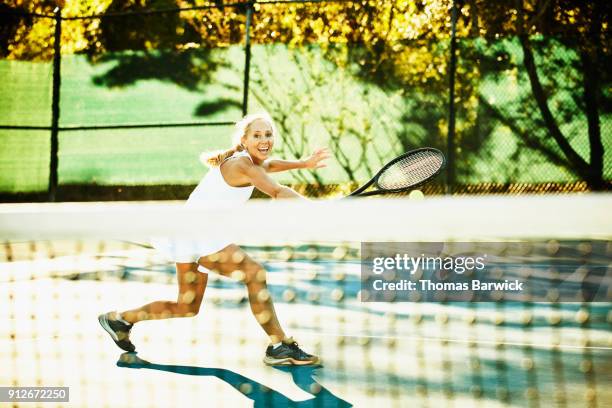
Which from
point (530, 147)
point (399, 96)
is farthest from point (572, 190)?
point (399, 96)

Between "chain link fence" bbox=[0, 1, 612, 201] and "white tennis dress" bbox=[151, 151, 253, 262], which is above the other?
"chain link fence" bbox=[0, 1, 612, 201]

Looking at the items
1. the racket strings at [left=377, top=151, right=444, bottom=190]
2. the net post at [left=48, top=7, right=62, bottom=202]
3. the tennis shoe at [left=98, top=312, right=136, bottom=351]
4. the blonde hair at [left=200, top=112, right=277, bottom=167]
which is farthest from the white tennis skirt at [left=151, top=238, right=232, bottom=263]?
the net post at [left=48, top=7, right=62, bottom=202]

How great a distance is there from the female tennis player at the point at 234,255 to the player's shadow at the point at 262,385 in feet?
0.31

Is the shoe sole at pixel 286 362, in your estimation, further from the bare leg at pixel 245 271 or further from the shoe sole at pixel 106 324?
the shoe sole at pixel 106 324

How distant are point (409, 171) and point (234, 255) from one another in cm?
116

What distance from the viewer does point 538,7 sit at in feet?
34.6

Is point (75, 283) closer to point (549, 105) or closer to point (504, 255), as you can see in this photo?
point (504, 255)

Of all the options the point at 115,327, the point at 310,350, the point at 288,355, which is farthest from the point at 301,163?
the point at 115,327

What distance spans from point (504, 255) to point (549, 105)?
8.06 feet

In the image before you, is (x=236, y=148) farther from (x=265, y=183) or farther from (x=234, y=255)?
(x=234, y=255)

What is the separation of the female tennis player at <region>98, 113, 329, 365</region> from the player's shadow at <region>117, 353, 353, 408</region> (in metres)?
0.10

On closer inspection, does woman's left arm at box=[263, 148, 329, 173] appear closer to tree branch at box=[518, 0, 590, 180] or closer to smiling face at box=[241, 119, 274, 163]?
smiling face at box=[241, 119, 274, 163]

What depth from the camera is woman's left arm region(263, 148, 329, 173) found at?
4.11 m

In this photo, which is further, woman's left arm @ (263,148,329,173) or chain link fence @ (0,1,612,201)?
chain link fence @ (0,1,612,201)
